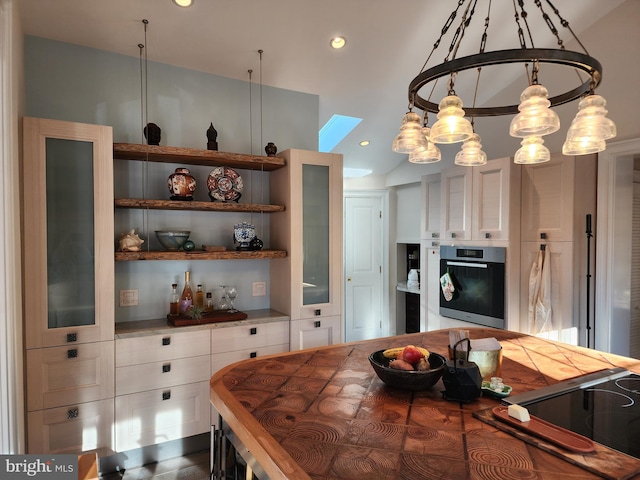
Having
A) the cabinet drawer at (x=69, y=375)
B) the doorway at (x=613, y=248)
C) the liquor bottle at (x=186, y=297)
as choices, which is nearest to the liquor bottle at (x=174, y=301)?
the liquor bottle at (x=186, y=297)

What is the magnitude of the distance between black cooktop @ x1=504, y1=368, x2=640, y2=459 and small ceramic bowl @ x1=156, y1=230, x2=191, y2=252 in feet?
7.15

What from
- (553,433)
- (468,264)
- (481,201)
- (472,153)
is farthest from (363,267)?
(553,433)

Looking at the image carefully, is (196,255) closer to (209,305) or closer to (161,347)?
(209,305)

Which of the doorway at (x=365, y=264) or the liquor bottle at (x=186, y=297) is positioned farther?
the doorway at (x=365, y=264)

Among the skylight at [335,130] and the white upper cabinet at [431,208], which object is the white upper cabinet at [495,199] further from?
the skylight at [335,130]

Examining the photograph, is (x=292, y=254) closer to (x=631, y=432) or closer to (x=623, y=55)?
(x=631, y=432)

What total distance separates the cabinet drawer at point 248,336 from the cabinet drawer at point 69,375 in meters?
0.65

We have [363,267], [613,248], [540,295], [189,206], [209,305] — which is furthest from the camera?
[363,267]

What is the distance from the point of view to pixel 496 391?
139 centimetres

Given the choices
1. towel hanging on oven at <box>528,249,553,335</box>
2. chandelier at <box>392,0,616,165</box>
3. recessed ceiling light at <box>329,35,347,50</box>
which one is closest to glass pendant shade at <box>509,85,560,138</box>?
chandelier at <box>392,0,616,165</box>

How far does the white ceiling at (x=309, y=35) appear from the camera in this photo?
2439mm

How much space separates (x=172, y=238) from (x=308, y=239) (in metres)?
0.98

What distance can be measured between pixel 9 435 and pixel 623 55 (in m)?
4.23

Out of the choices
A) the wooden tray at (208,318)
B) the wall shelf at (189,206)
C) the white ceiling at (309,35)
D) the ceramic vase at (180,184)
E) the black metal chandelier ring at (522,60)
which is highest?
the white ceiling at (309,35)
